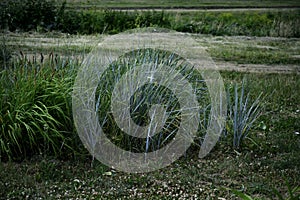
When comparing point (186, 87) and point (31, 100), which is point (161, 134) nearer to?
point (186, 87)

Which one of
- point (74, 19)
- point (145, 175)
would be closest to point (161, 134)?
point (145, 175)

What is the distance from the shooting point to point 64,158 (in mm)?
3736

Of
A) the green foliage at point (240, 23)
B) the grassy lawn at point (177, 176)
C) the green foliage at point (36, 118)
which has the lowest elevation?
the green foliage at point (240, 23)

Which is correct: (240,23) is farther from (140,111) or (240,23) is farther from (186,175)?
Answer: (186,175)

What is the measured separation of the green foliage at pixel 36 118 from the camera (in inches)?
144

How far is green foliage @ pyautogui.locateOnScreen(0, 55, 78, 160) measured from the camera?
365cm

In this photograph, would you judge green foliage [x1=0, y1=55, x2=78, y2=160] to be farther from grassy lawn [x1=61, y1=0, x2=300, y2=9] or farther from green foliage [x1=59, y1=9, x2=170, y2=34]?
grassy lawn [x1=61, y1=0, x2=300, y2=9]

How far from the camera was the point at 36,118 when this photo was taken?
3686 millimetres

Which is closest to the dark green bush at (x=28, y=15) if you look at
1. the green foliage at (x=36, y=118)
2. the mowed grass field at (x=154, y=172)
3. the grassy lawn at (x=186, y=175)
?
the mowed grass field at (x=154, y=172)

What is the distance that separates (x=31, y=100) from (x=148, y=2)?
12353 mm

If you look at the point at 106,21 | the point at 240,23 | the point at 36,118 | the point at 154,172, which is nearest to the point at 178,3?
the point at 240,23

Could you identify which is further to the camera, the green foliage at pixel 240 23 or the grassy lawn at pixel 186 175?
the green foliage at pixel 240 23

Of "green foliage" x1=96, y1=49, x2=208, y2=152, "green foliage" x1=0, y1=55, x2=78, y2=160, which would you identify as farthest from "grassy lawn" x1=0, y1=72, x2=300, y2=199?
"green foliage" x1=96, y1=49, x2=208, y2=152

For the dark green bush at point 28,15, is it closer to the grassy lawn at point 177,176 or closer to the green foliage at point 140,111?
the green foliage at point 140,111
